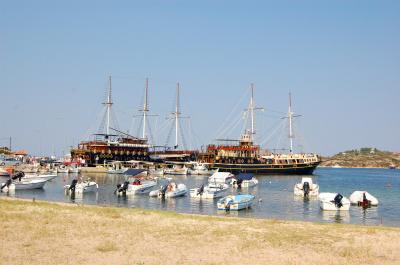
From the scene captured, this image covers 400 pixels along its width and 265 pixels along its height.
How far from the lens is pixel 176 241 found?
2395 centimetres

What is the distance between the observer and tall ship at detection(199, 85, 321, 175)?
14338cm

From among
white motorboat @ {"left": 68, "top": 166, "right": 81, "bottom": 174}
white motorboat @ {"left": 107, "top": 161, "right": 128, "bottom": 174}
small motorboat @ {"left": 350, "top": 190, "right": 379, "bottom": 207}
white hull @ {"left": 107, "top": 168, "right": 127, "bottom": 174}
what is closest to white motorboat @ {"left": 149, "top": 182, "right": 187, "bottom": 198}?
small motorboat @ {"left": 350, "top": 190, "right": 379, "bottom": 207}

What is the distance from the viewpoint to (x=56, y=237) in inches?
932

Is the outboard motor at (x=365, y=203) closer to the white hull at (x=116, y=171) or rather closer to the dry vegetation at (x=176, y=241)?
the dry vegetation at (x=176, y=241)

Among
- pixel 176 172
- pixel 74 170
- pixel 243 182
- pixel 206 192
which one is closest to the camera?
pixel 206 192

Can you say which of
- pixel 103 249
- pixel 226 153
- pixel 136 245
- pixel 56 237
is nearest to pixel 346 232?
pixel 136 245

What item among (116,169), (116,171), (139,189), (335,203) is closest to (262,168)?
(116,169)

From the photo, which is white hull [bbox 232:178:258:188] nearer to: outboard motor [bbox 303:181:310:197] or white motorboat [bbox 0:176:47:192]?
outboard motor [bbox 303:181:310:197]

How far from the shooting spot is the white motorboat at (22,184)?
64938 millimetres

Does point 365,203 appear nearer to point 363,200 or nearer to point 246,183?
point 363,200

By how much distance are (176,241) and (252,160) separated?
12467 centimetres

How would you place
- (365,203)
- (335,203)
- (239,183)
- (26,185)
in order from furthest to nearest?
(239,183)
(26,185)
(365,203)
(335,203)

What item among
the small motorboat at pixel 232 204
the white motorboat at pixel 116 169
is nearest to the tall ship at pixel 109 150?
the white motorboat at pixel 116 169

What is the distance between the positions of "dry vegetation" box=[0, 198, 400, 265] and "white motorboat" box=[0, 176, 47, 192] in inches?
1397
